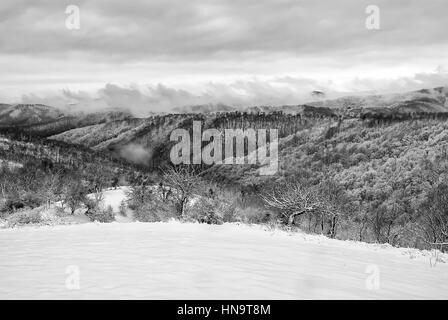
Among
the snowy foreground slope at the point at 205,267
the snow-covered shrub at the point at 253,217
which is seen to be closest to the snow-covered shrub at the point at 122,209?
the snow-covered shrub at the point at 253,217

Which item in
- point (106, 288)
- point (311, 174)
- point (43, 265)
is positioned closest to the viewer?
point (106, 288)

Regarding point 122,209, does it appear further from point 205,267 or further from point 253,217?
point 205,267

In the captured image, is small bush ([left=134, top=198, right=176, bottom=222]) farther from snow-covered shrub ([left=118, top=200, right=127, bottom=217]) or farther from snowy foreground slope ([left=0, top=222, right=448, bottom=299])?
snow-covered shrub ([left=118, top=200, right=127, bottom=217])

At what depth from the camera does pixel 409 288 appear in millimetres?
10734

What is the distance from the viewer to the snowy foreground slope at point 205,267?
938 centimetres

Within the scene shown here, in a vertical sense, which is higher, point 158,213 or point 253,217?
point 158,213

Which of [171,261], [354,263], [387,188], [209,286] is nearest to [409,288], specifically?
[354,263]

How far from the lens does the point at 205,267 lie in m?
11.7

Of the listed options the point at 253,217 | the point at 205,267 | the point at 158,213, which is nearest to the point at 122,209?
the point at 158,213

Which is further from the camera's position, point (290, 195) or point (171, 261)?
point (290, 195)

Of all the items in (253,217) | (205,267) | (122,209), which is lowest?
(122,209)
